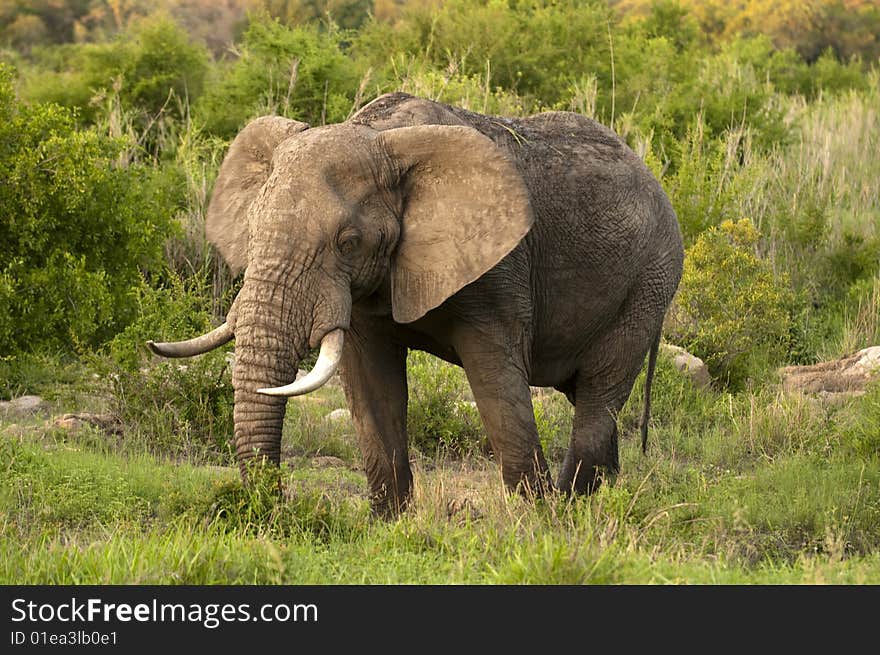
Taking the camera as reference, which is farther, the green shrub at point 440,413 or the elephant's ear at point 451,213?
the green shrub at point 440,413

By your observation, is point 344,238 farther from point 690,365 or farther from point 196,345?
point 690,365

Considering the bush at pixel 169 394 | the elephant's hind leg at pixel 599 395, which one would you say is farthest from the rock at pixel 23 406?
the elephant's hind leg at pixel 599 395

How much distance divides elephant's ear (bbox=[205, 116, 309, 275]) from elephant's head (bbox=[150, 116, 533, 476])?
3 centimetres

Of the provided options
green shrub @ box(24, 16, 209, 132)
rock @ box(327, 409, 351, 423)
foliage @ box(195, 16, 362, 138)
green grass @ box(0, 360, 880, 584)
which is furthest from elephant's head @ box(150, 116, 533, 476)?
green shrub @ box(24, 16, 209, 132)

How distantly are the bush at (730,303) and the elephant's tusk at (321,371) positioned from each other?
5.22m

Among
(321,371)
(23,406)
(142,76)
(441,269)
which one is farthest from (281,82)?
(321,371)

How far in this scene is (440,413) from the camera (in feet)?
29.4

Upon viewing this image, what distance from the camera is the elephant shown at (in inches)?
219

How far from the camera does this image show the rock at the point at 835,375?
10031 mm

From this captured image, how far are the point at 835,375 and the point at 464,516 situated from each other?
5.06 metres

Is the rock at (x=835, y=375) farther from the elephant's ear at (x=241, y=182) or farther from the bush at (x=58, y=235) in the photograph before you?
the bush at (x=58, y=235)

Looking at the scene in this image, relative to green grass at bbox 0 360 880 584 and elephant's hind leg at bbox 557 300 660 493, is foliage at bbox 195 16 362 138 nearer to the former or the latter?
green grass at bbox 0 360 880 584

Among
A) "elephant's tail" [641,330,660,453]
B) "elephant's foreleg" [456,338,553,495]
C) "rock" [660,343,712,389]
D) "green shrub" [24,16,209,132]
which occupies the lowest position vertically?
"green shrub" [24,16,209,132]

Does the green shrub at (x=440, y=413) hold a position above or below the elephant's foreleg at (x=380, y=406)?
below
